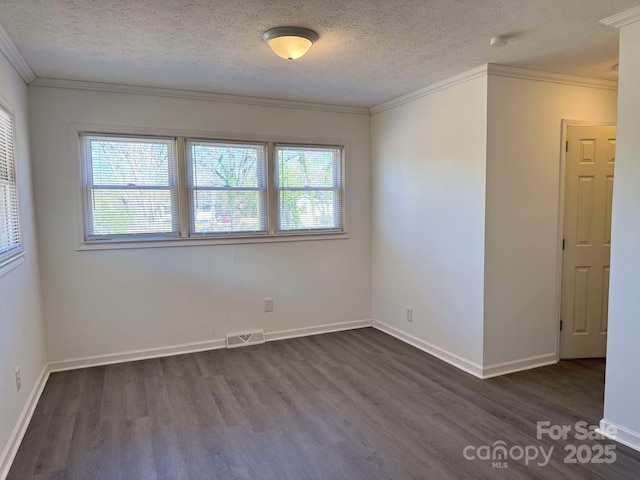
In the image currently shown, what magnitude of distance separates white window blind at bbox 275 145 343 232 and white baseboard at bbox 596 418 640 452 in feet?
9.49

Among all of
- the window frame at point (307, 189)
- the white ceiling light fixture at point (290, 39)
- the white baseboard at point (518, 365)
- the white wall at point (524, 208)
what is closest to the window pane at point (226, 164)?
the window frame at point (307, 189)

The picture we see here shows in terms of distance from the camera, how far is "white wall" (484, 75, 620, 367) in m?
3.30

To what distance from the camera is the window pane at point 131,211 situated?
12.2ft

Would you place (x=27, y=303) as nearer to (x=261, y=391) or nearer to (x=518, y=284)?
(x=261, y=391)

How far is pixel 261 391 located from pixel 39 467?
4.60 feet

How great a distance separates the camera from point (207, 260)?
4105mm

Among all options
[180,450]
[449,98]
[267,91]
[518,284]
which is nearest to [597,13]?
[449,98]

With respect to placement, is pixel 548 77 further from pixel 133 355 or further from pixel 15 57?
pixel 133 355

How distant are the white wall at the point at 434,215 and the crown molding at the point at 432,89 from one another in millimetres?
38

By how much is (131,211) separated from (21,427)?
185cm

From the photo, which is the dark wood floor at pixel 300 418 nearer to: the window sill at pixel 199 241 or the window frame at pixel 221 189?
the window sill at pixel 199 241

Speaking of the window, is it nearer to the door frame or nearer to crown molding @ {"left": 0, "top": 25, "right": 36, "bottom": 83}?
crown molding @ {"left": 0, "top": 25, "right": 36, "bottom": 83}

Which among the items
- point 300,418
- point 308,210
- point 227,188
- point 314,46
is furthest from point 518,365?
point 227,188

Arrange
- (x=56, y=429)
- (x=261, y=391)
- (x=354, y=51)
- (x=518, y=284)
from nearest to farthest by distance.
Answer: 1. (x=56, y=429)
2. (x=354, y=51)
3. (x=261, y=391)
4. (x=518, y=284)
